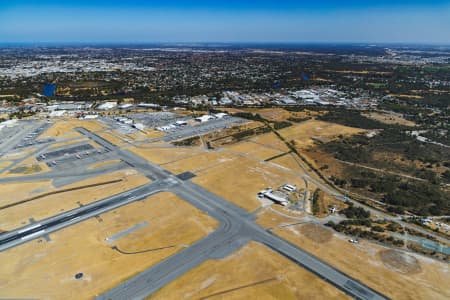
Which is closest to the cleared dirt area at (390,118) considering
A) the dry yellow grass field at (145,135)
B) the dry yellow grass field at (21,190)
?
the dry yellow grass field at (145,135)

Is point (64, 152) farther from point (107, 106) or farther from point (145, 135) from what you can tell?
point (107, 106)

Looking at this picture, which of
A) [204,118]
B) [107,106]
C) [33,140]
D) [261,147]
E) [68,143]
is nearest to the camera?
[68,143]

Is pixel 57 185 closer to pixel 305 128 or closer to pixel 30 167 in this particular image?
pixel 30 167

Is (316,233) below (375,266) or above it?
above

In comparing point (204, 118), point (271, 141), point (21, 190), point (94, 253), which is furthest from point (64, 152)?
point (271, 141)

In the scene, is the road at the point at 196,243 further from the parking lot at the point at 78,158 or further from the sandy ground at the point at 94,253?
the parking lot at the point at 78,158

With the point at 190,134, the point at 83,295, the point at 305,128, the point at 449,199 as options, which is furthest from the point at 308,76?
the point at 83,295
